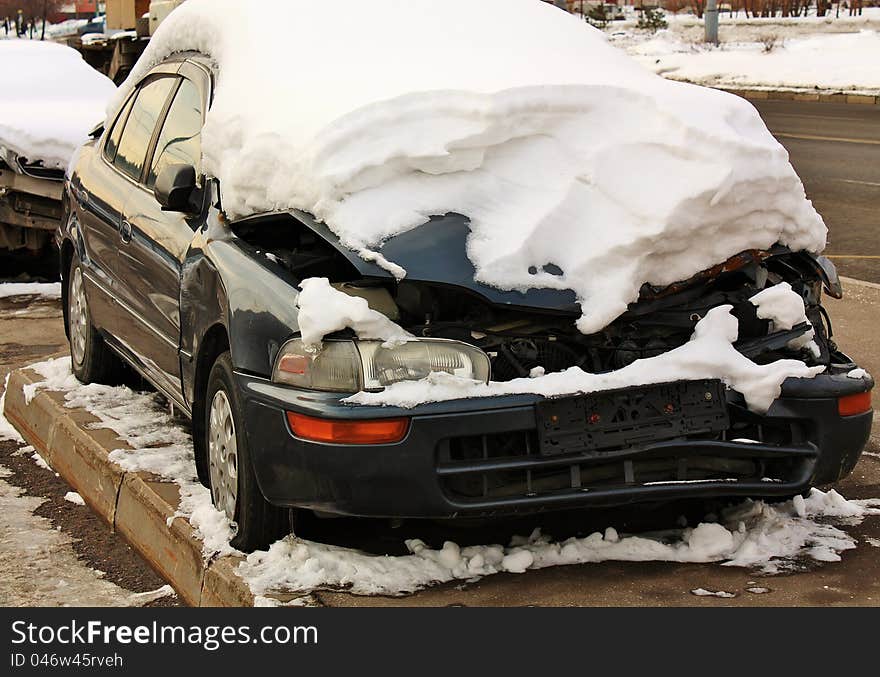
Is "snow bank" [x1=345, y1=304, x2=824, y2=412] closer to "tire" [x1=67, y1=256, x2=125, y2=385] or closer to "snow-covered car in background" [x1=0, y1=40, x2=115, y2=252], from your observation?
"tire" [x1=67, y1=256, x2=125, y2=385]

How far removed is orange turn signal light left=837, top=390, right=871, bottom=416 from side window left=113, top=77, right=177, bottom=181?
292 centimetres

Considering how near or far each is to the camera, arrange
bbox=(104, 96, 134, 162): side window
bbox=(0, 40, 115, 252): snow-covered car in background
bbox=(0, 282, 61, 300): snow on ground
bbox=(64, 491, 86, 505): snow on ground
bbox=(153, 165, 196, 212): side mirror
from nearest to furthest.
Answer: bbox=(153, 165, 196, 212): side mirror
bbox=(64, 491, 86, 505): snow on ground
bbox=(104, 96, 134, 162): side window
bbox=(0, 282, 61, 300): snow on ground
bbox=(0, 40, 115, 252): snow-covered car in background

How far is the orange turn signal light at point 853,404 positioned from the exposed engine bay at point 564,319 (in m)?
0.18

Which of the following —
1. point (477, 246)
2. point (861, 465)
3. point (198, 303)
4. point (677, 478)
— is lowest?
point (861, 465)

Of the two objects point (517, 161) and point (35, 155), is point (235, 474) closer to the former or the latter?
point (517, 161)

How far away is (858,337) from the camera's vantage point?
306 inches

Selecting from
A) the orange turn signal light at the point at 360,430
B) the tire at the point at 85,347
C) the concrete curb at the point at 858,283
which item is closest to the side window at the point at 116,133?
the tire at the point at 85,347

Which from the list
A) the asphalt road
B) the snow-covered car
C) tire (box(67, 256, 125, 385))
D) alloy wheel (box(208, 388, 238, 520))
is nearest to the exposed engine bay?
the snow-covered car

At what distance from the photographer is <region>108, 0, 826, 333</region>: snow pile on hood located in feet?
15.0

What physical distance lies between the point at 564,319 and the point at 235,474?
110 centimetres

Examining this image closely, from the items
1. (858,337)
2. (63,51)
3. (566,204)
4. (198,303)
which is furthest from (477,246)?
(63,51)

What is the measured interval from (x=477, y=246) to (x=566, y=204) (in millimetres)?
355
